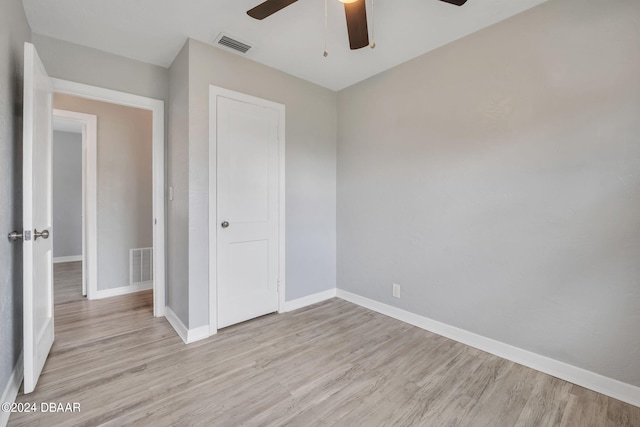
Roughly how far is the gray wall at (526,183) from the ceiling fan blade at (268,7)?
154cm

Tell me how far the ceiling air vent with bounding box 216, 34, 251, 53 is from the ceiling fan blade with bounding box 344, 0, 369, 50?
1045mm

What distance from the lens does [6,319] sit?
157 centimetres

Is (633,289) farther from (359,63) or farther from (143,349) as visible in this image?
(143,349)

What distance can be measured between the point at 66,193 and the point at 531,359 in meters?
7.49

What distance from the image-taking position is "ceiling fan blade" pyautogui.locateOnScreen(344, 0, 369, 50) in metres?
1.53

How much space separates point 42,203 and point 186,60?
A: 149 cm

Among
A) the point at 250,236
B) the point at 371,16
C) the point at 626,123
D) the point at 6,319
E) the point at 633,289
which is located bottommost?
the point at 6,319

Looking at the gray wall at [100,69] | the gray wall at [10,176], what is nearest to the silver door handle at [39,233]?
the gray wall at [10,176]

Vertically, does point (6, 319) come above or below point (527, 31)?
below

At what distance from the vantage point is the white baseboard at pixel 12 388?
1421mm

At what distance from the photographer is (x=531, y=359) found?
2.00 metres

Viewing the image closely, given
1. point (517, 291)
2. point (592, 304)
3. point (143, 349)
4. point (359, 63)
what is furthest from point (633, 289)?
point (143, 349)

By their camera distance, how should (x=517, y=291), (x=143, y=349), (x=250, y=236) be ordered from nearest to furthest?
1. (x=517, y=291)
2. (x=143, y=349)
3. (x=250, y=236)

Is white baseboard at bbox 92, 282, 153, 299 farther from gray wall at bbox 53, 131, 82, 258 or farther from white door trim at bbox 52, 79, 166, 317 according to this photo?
gray wall at bbox 53, 131, 82, 258
